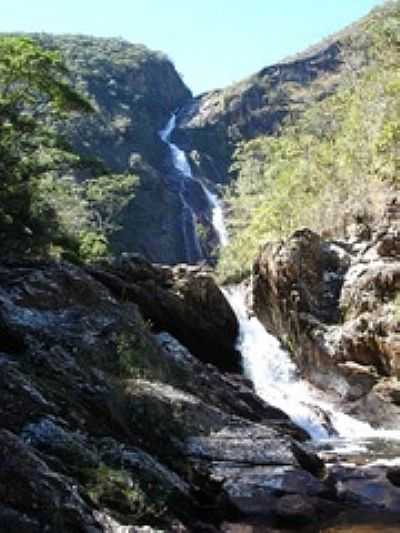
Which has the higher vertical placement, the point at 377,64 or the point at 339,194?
the point at 377,64

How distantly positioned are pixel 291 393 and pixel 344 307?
4194 millimetres

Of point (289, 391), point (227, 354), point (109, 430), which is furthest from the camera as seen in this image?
point (227, 354)

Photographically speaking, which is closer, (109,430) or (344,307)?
(109,430)

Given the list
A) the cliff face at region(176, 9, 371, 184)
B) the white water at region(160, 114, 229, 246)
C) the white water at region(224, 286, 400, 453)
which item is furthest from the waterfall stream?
the cliff face at region(176, 9, 371, 184)

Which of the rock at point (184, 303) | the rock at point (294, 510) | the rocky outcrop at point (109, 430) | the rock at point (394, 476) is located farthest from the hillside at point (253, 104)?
the rock at point (294, 510)

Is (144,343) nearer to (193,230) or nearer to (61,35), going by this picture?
(193,230)

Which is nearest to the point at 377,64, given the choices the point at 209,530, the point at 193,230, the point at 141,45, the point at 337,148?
the point at 337,148

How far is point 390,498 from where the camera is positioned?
1546cm

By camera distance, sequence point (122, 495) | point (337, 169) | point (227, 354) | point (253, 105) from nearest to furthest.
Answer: point (122, 495)
point (227, 354)
point (337, 169)
point (253, 105)

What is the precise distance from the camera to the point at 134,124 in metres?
119

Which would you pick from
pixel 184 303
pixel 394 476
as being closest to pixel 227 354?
pixel 184 303

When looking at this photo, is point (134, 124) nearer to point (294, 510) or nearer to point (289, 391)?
point (289, 391)

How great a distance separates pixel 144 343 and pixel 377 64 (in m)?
42.0

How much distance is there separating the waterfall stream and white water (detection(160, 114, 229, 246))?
43.9m
